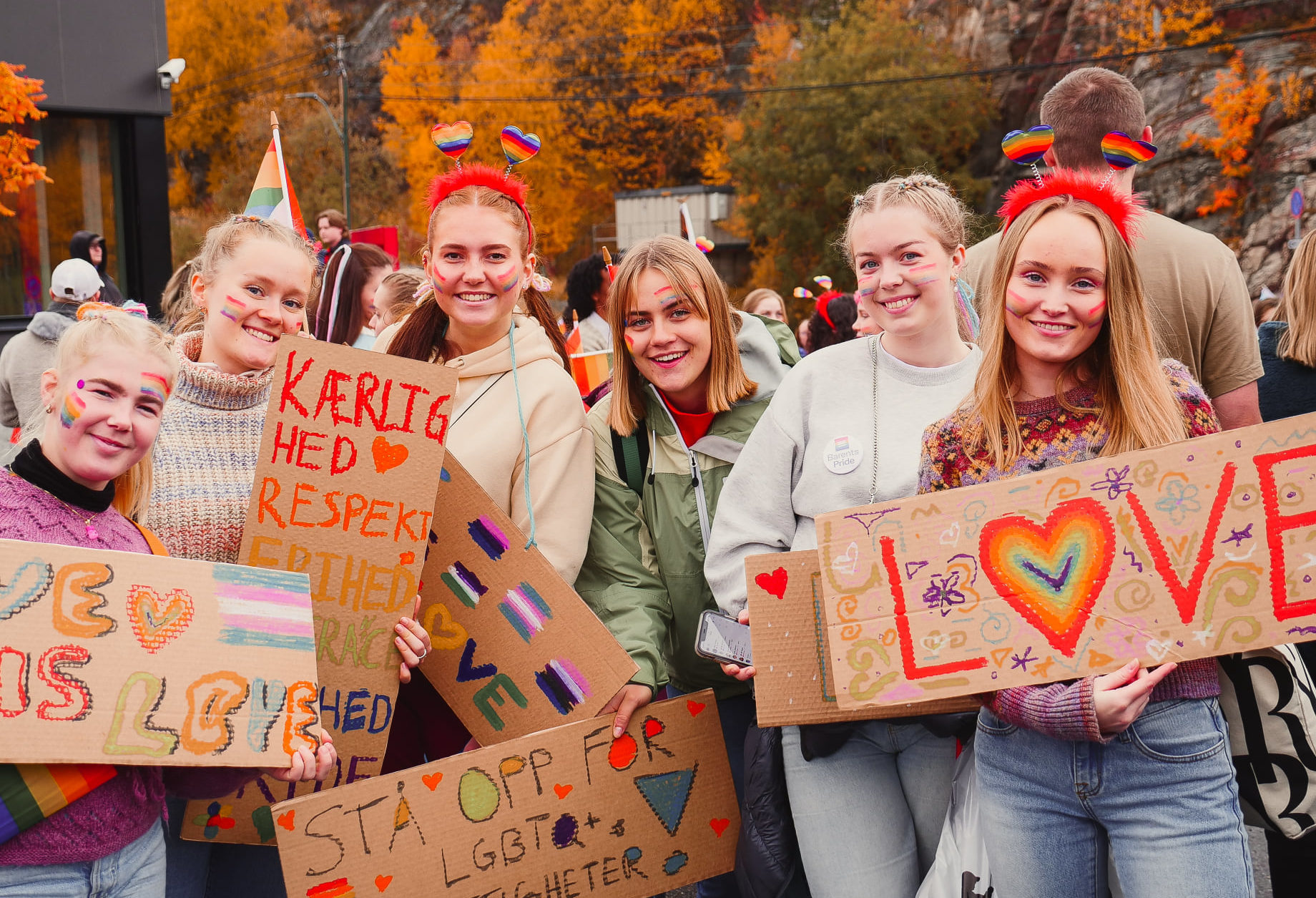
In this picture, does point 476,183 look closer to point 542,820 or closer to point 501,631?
point 501,631

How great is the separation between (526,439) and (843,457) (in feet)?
2.84

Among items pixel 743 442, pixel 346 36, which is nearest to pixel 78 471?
pixel 743 442

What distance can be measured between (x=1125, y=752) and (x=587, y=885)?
1.35 metres

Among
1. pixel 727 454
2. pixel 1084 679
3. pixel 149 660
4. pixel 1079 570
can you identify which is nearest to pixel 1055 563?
pixel 1079 570

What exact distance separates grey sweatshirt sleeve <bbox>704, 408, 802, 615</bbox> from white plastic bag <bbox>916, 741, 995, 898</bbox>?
0.64 m

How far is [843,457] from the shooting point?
2.55 metres

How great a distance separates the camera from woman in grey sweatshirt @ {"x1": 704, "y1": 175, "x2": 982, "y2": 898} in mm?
2477

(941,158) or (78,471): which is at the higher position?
(941,158)

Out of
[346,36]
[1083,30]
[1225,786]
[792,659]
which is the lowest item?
[1225,786]

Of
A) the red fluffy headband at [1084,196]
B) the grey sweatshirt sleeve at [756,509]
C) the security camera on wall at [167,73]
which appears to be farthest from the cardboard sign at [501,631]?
the security camera on wall at [167,73]

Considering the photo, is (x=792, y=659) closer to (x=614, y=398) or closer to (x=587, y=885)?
(x=587, y=885)

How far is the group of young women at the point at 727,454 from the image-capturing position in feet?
6.72

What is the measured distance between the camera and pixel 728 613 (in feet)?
8.82

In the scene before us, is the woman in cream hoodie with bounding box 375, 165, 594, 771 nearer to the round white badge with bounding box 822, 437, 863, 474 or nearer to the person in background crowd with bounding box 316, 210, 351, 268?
the round white badge with bounding box 822, 437, 863, 474
